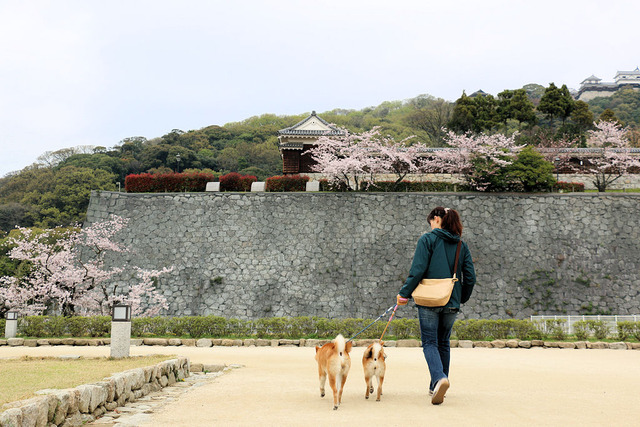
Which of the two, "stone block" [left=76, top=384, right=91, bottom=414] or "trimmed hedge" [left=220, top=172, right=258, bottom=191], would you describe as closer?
"stone block" [left=76, top=384, right=91, bottom=414]

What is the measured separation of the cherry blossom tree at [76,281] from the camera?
55.3 feet

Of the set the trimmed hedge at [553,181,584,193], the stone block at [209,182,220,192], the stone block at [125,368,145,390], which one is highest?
the trimmed hedge at [553,181,584,193]

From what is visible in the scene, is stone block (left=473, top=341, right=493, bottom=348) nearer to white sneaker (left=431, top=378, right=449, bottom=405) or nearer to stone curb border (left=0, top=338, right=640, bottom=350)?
stone curb border (left=0, top=338, right=640, bottom=350)

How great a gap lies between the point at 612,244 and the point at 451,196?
640 cm

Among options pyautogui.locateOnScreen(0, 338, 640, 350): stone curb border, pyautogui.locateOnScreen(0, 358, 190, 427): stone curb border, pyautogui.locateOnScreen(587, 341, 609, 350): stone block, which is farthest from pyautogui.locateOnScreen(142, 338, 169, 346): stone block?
pyautogui.locateOnScreen(587, 341, 609, 350): stone block

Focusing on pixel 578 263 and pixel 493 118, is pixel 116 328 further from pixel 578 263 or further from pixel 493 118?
pixel 493 118

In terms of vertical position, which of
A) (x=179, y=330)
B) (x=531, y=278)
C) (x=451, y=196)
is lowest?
(x=179, y=330)

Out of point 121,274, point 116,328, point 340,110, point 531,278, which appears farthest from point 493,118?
point 340,110

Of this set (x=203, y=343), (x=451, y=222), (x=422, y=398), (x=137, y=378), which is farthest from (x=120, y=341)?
(x=451, y=222)

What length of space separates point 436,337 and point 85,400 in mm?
3106

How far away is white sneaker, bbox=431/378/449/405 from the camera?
4748 millimetres

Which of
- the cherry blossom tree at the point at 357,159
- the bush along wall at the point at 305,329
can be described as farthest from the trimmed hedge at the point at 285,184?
the bush along wall at the point at 305,329

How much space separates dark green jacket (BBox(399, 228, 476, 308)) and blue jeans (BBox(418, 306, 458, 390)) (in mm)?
139

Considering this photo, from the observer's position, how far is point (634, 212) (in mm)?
21812
